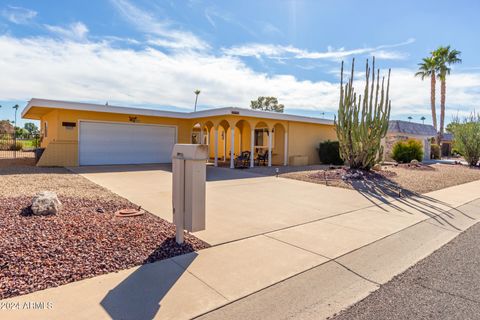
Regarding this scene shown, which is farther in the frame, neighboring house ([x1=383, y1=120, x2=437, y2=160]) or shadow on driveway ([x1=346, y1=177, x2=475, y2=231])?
neighboring house ([x1=383, y1=120, x2=437, y2=160])

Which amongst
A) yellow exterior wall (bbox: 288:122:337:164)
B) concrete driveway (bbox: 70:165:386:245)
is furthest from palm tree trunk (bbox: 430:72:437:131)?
concrete driveway (bbox: 70:165:386:245)

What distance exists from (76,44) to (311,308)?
13.6 metres

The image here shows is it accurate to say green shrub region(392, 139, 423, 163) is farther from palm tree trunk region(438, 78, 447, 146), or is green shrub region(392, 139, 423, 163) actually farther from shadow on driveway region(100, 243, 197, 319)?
shadow on driveway region(100, 243, 197, 319)

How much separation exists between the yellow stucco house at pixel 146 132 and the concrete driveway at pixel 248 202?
197 inches

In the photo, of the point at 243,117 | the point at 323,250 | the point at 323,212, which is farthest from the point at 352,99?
the point at 323,250

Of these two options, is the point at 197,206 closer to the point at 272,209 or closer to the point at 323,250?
the point at 323,250

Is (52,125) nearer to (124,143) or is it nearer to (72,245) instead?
(124,143)

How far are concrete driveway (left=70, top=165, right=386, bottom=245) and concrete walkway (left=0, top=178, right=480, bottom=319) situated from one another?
431 mm

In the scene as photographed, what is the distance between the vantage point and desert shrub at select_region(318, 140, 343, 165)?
1939 centimetres

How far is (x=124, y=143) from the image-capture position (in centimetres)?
1653

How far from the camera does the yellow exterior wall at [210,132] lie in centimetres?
1464

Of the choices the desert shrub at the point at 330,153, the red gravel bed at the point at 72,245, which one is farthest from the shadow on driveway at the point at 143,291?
the desert shrub at the point at 330,153

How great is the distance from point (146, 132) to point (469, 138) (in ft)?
73.3

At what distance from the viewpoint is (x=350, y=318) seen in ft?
9.13
